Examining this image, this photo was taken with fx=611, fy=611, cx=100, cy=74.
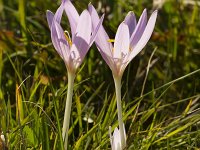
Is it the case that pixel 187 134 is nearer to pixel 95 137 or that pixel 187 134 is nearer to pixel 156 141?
pixel 156 141

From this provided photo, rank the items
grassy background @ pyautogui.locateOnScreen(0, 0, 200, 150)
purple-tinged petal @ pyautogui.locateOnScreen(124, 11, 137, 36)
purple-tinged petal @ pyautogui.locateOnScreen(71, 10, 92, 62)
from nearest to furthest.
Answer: purple-tinged petal @ pyautogui.locateOnScreen(71, 10, 92, 62) → purple-tinged petal @ pyautogui.locateOnScreen(124, 11, 137, 36) → grassy background @ pyautogui.locateOnScreen(0, 0, 200, 150)

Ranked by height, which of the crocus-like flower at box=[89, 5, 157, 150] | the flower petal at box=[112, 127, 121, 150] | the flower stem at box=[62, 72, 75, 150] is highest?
the crocus-like flower at box=[89, 5, 157, 150]

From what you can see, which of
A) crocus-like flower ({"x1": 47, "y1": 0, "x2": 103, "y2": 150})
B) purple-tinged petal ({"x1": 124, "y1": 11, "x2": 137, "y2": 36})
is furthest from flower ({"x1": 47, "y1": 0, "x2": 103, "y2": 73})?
purple-tinged petal ({"x1": 124, "y1": 11, "x2": 137, "y2": 36})

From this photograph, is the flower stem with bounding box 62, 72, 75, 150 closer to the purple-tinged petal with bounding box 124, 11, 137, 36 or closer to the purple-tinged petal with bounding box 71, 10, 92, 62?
the purple-tinged petal with bounding box 71, 10, 92, 62

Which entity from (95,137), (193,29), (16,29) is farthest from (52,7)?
(95,137)

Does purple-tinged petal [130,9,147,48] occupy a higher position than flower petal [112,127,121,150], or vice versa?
purple-tinged petal [130,9,147,48]

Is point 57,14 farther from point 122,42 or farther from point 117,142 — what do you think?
point 117,142

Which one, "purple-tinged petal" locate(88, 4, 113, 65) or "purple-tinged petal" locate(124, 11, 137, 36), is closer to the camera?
"purple-tinged petal" locate(88, 4, 113, 65)

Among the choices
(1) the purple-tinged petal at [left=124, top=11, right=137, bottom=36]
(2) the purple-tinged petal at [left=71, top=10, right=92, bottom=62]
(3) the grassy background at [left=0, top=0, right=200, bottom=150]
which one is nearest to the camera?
(2) the purple-tinged petal at [left=71, top=10, right=92, bottom=62]
